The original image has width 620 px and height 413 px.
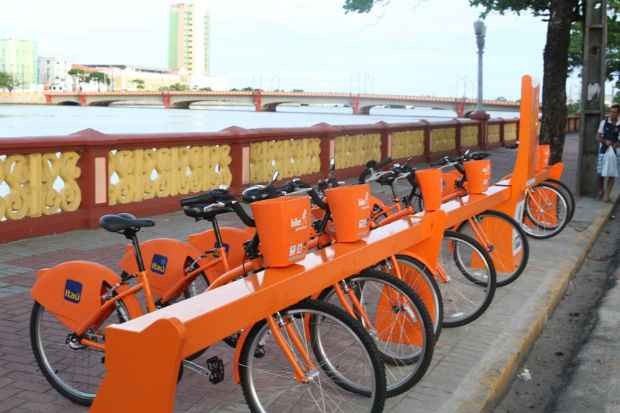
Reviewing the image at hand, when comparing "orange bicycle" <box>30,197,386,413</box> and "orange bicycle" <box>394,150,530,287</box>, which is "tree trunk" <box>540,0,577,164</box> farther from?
"orange bicycle" <box>30,197,386,413</box>

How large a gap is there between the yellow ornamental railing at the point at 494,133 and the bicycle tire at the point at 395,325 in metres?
25.7

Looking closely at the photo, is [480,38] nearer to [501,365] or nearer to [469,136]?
[469,136]

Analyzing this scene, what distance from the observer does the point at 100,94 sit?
8125cm

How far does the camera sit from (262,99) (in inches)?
3278

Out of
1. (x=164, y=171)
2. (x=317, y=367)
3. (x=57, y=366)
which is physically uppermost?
(x=164, y=171)

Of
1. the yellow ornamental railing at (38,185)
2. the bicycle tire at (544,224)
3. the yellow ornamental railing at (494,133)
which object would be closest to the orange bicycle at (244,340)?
the yellow ornamental railing at (38,185)

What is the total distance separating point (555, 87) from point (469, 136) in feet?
39.0

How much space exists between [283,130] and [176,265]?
1020 centimetres

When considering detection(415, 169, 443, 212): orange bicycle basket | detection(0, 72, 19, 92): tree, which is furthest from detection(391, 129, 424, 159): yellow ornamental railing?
detection(0, 72, 19, 92): tree

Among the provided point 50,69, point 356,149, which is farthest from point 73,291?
point 50,69

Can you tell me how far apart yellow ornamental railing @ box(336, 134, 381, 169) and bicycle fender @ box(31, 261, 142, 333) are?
1260 cm

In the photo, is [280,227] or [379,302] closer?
[280,227]

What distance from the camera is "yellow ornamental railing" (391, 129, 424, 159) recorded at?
2007 centimetres

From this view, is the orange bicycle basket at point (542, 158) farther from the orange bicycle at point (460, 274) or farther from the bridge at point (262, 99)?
the bridge at point (262, 99)
